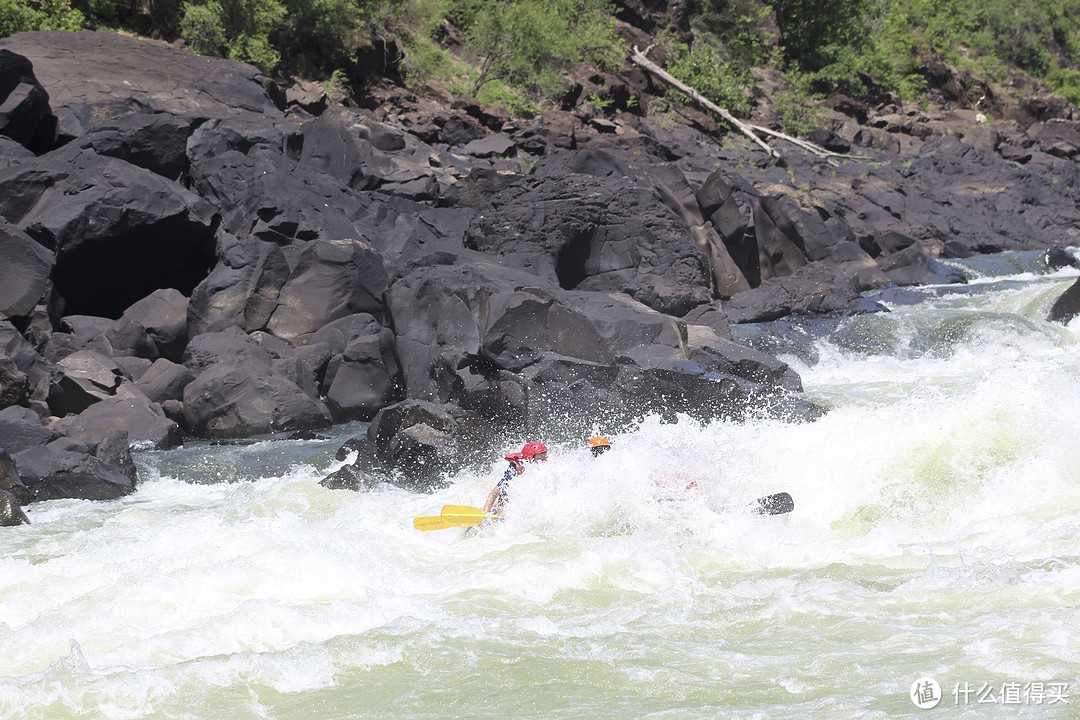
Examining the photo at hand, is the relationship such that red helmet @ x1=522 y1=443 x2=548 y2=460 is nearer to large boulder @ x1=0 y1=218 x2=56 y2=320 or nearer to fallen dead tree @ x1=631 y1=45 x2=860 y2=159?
large boulder @ x1=0 y1=218 x2=56 y2=320

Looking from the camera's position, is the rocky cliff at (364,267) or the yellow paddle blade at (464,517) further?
the rocky cliff at (364,267)

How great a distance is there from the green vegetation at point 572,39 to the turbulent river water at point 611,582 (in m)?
15.0

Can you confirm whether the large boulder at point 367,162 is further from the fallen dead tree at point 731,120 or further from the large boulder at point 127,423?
the fallen dead tree at point 731,120

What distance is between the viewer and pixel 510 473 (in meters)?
7.70

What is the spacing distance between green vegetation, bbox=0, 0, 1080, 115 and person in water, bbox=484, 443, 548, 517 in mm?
16458

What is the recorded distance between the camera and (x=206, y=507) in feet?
26.9

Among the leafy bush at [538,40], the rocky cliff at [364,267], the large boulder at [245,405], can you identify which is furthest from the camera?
the leafy bush at [538,40]

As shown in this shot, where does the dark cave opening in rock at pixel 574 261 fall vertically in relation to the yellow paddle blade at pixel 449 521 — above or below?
above

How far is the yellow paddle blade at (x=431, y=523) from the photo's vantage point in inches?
285

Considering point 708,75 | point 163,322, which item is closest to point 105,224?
point 163,322

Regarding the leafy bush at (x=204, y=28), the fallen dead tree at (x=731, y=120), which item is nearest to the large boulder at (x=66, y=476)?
the leafy bush at (x=204, y=28)

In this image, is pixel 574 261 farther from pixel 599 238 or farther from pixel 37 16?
pixel 37 16

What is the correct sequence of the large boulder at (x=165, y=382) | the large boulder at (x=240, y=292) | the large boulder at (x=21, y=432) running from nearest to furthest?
the large boulder at (x=21, y=432) → the large boulder at (x=165, y=382) → the large boulder at (x=240, y=292)

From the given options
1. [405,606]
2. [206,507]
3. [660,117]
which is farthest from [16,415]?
[660,117]
